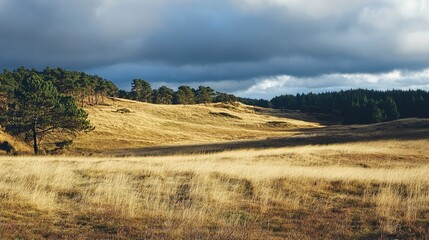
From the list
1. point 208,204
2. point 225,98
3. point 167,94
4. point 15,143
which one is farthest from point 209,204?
point 225,98

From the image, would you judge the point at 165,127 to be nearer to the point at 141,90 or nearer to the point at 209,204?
the point at 141,90

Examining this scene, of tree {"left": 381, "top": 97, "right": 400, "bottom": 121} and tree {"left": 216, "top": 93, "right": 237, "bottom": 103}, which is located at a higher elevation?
tree {"left": 216, "top": 93, "right": 237, "bottom": 103}

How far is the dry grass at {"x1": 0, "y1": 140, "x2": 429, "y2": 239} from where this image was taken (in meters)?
7.93

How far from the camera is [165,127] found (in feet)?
307

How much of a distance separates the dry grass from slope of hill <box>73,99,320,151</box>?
48.4 metres

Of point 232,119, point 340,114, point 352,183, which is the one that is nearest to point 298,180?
point 352,183

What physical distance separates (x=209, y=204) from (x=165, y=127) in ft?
275

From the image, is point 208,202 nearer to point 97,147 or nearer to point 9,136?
point 9,136

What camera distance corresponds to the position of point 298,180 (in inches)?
543

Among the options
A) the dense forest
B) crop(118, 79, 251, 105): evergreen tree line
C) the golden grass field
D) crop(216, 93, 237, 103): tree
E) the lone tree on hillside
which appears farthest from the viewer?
crop(216, 93, 237, 103): tree

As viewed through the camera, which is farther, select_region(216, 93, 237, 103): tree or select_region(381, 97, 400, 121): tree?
select_region(216, 93, 237, 103): tree

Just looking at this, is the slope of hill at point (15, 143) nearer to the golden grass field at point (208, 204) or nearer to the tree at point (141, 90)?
the golden grass field at point (208, 204)

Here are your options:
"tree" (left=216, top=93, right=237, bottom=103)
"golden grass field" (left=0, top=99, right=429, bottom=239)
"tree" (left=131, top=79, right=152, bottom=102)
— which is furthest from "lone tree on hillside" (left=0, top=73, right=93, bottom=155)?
"tree" (left=216, top=93, right=237, bottom=103)

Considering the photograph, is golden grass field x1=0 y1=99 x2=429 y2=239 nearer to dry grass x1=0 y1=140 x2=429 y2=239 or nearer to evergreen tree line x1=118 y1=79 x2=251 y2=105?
dry grass x1=0 y1=140 x2=429 y2=239
